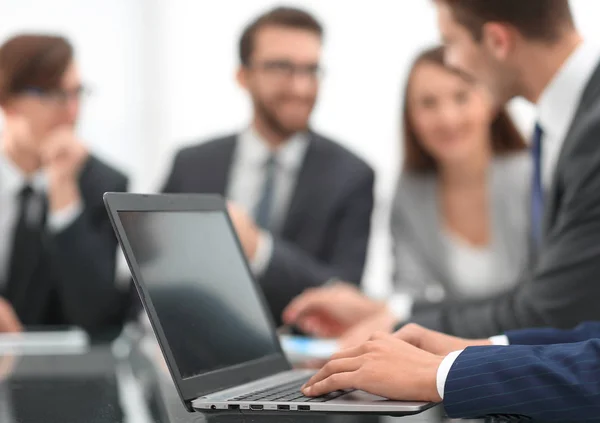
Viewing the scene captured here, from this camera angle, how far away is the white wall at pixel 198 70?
446cm

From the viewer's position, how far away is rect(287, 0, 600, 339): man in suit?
142cm

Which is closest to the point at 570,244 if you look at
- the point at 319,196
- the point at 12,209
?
the point at 319,196

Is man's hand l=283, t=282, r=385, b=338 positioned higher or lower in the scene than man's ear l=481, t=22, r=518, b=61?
lower

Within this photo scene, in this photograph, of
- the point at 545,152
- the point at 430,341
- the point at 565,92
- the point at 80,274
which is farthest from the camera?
the point at 80,274

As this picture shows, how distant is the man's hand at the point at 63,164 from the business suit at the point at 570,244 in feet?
5.29

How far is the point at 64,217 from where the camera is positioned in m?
2.66

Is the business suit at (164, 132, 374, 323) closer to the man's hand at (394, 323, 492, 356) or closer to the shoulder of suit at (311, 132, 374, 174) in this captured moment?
the shoulder of suit at (311, 132, 374, 174)

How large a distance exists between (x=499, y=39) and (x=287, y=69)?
1257 mm

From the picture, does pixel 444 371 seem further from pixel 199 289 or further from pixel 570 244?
pixel 570 244

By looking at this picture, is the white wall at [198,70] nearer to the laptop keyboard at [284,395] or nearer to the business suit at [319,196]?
the business suit at [319,196]

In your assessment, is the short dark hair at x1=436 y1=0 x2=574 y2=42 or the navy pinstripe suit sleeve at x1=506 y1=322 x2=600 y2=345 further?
the short dark hair at x1=436 y1=0 x2=574 y2=42

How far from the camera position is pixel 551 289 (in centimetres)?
146

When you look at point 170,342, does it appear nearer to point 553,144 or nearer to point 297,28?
point 553,144

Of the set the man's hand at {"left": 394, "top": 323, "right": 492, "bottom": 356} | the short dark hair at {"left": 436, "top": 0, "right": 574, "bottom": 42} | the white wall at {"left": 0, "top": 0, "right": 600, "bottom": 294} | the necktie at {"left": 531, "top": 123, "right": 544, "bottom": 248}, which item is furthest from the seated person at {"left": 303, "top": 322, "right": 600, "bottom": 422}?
the white wall at {"left": 0, "top": 0, "right": 600, "bottom": 294}
